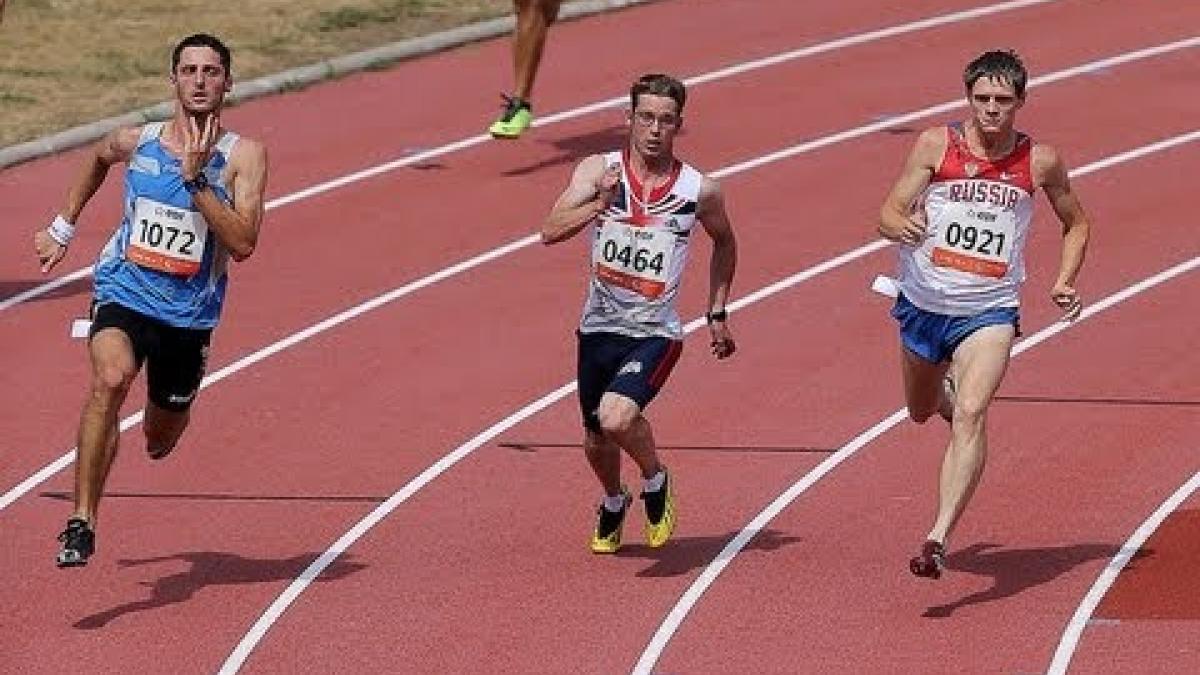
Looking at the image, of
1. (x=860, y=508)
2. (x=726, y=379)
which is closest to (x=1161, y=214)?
(x=726, y=379)

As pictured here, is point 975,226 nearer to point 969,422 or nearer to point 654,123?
point 969,422

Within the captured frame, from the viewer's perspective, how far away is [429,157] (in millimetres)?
20516

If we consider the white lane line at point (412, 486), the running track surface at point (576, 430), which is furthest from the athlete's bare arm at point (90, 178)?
the white lane line at point (412, 486)

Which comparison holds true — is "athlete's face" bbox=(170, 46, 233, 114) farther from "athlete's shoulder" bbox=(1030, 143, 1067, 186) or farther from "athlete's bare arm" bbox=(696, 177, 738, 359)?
"athlete's shoulder" bbox=(1030, 143, 1067, 186)

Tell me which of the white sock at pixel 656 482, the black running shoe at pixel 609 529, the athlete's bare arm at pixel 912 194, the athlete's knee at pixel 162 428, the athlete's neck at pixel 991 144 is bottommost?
the black running shoe at pixel 609 529

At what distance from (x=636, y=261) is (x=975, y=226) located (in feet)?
4.37

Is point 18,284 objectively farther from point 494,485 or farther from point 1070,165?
point 1070,165

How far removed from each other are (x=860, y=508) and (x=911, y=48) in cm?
981

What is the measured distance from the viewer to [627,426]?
41.4 feet

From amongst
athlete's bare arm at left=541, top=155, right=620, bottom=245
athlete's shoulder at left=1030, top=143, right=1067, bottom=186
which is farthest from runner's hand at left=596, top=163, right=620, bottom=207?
athlete's shoulder at left=1030, top=143, right=1067, bottom=186

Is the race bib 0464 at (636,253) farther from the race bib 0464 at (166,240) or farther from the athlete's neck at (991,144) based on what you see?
the race bib 0464 at (166,240)

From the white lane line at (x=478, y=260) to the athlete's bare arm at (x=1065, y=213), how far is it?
15.6 ft

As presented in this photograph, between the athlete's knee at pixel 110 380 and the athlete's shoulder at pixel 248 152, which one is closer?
the athlete's knee at pixel 110 380

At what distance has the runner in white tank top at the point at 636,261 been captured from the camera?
493 inches
